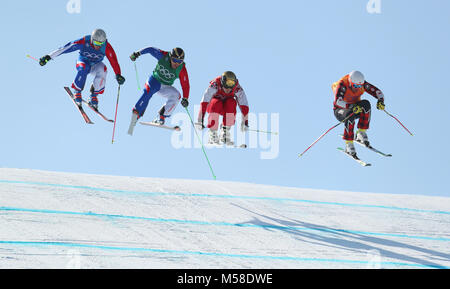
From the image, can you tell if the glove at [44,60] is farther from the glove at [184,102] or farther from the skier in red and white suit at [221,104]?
the skier in red and white suit at [221,104]

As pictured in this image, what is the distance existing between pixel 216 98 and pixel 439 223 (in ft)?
14.5

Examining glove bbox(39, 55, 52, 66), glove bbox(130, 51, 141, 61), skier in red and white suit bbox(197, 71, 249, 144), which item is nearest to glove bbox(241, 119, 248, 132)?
skier in red and white suit bbox(197, 71, 249, 144)

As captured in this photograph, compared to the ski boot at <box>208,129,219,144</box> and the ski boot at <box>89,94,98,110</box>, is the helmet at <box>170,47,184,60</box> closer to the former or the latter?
the ski boot at <box>208,129,219,144</box>

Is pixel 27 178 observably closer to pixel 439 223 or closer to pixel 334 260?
pixel 334 260

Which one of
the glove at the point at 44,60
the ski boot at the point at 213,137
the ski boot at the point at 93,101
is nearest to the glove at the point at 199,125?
the ski boot at the point at 213,137

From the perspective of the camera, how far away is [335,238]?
35.0ft

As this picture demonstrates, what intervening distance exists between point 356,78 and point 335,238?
8.13ft

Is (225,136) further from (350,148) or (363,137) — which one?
(363,137)

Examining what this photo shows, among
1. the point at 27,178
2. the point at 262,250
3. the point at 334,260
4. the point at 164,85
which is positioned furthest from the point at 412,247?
the point at 27,178

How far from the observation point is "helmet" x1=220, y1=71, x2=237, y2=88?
35.8ft

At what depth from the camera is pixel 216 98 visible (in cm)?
1108

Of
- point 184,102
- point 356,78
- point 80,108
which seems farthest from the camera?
point 356,78

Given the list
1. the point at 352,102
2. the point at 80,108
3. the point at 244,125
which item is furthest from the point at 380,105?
the point at 80,108
